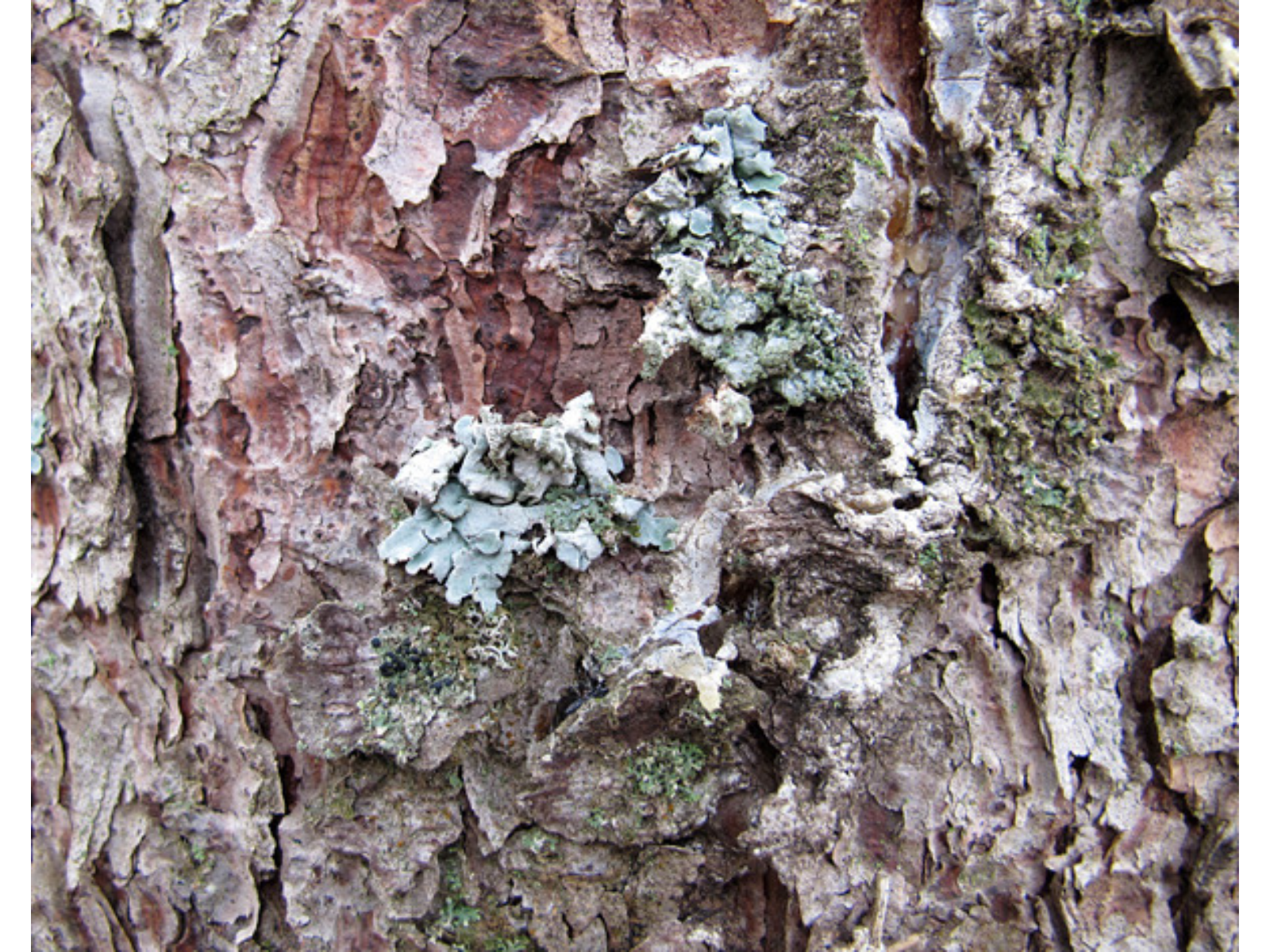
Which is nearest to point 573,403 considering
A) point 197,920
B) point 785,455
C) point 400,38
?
point 785,455

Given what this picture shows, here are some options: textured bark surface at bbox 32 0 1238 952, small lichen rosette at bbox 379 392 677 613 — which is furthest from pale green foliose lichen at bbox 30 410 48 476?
small lichen rosette at bbox 379 392 677 613

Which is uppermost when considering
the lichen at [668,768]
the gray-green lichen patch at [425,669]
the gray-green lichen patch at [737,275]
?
the gray-green lichen patch at [737,275]

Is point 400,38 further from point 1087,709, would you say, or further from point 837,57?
point 1087,709

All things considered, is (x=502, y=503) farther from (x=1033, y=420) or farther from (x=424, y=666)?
(x=1033, y=420)

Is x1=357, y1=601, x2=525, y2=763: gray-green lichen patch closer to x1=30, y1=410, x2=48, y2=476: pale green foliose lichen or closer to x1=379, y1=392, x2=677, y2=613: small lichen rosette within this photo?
x1=379, y1=392, x2=677, y2=613: small lichen rosette

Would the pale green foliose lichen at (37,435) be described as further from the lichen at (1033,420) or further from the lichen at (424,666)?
the lichen at (1033,420)

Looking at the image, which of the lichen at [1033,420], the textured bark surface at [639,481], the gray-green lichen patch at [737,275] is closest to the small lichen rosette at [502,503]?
the textured bark surface at [639,481]
